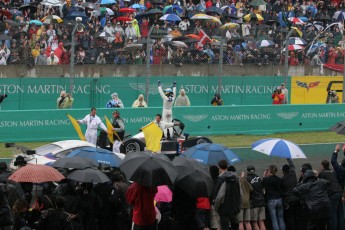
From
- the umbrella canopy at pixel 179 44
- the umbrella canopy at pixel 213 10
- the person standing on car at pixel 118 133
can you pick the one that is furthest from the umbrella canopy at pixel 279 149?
the umbrella canopy at pixel 213 10

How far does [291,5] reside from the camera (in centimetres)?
3978

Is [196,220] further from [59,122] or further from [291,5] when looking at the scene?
[291,5]

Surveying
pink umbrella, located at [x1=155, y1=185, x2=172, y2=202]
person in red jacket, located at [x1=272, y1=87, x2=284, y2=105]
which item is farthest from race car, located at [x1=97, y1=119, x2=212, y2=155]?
person in red jacket, located at [x1=272, y1=87, x2=284, y2=105]

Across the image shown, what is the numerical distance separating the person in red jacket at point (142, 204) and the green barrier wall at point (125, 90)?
14.3 m

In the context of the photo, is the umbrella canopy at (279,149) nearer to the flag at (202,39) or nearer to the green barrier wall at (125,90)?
the green barrier wall at (125,90)

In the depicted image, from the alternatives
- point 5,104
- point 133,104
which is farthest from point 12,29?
point 133,104

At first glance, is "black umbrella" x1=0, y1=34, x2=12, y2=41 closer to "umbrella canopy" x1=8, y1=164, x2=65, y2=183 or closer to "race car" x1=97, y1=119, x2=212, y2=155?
"race car" x1=97, y1=119, x2=212, y2=155

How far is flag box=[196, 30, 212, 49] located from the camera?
30562 mm

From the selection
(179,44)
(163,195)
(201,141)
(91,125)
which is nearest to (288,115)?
(179,44)

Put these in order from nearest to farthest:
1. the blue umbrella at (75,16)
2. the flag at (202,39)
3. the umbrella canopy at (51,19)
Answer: the flag at (202,39), the umbrella canopy at (51,19), the blue umbrella at (75,16)

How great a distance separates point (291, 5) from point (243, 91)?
33.3 ft

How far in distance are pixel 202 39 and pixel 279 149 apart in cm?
1419

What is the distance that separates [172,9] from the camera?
35.8 m

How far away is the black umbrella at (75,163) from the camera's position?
14591 millimetres
